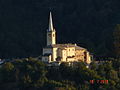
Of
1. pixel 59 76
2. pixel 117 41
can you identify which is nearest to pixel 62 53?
pixel 59 76

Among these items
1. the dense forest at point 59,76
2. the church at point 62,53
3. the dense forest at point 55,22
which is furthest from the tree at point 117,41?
the dense forest at point 55,22

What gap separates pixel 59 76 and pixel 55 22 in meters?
49.6

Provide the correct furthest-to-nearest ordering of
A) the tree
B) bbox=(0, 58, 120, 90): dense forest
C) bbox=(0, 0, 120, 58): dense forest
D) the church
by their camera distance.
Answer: bbox=(0, 0, 120, 58): dense forest < the tree < the church < bbox=(0, 58, 120, 90): dense forest

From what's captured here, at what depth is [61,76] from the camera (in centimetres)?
9319

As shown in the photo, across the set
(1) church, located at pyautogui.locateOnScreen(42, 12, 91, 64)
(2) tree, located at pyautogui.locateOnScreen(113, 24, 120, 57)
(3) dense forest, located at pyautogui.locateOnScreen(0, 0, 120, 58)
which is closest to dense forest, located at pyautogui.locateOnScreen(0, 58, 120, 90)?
(1) church, located at pyautogui.locateOnScreen(42, 12, 91, 64)

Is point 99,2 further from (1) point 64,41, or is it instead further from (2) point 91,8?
(1) point 64,41

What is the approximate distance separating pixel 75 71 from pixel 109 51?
11675mm

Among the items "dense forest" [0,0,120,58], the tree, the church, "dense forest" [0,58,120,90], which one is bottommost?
"dense forest" [0,58,120,90]

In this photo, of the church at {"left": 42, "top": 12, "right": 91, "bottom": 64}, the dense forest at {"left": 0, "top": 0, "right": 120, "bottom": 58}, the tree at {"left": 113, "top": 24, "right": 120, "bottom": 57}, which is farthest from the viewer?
the dense forest at {"left": 0, "top": 0, "right": 120, "bottom": 58}

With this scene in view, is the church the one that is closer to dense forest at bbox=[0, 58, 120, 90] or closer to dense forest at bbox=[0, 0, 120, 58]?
dense forest at bbox=[0, 58, 120, 90]

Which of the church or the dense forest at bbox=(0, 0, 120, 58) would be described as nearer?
the church

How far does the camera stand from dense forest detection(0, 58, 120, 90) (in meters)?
92.0

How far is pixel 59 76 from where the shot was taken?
93.1 m

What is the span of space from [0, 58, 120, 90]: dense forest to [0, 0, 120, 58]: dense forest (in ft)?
72.4
